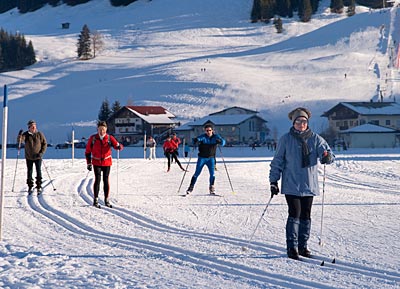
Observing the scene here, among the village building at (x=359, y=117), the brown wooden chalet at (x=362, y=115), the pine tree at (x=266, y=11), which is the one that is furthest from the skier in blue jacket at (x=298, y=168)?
the pine tree at (x=266, y=11)

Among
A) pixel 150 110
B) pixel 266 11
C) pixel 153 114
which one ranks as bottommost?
pixel 153 114

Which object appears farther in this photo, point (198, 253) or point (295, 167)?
point (198, 253)

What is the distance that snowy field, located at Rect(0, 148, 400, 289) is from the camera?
5758 millimetres

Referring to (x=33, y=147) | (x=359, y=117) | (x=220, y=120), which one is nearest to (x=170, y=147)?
→ (x=33, y=147)

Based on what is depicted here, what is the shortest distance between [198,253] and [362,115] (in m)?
71.5

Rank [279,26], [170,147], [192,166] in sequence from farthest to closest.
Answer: [279,26]
[192,166]
[170,147]

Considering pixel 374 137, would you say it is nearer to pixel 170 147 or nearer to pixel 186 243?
pixel 170 147

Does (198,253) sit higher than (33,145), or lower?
lower

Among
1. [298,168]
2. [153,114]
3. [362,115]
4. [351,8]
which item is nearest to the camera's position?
[298,168]

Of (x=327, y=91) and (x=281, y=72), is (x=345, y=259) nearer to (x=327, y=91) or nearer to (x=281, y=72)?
(x=327, y=91)

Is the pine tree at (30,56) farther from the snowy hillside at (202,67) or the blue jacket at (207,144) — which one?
the blue jacket at (207,144)

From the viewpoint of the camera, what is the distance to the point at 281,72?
104 m

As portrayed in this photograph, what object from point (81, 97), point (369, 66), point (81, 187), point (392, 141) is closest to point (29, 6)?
point (81, 97)

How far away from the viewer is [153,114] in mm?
84500
